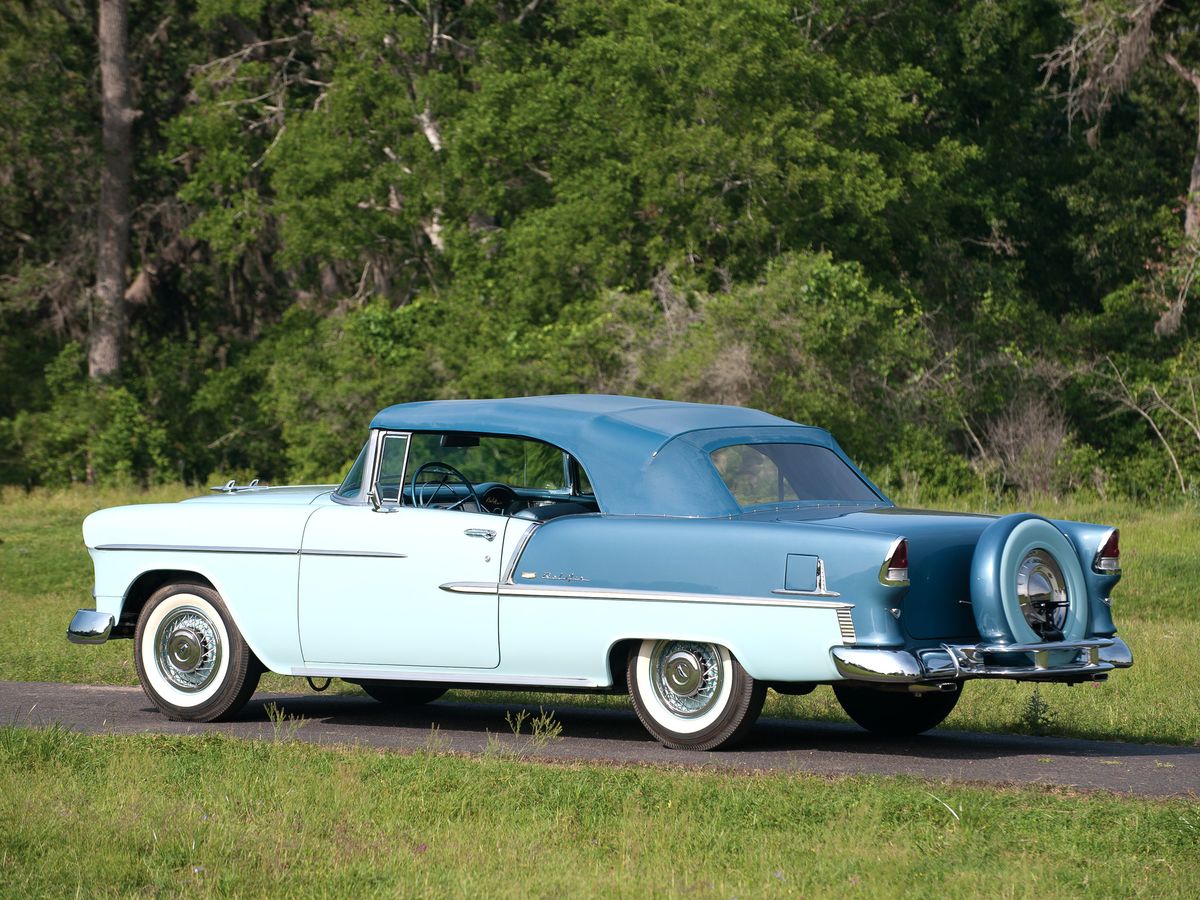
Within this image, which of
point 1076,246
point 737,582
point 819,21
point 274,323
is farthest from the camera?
point 274,323

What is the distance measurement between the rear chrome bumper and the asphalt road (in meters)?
0.43

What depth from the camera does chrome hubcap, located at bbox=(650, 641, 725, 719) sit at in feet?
27.6

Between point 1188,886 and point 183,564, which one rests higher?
point 183,564

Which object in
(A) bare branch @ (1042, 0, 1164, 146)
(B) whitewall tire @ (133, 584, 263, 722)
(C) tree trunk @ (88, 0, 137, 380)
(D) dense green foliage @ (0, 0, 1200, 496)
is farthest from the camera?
(C) tree trunk @ (88, 0, 137, 380)

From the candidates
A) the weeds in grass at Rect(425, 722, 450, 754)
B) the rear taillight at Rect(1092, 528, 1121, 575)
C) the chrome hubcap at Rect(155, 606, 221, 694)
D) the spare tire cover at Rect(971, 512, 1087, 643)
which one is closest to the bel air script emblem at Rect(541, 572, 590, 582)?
the weeds in grass at Rect(425, 722, 450, 754)

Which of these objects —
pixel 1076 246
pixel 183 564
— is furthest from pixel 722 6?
pixel 183 564

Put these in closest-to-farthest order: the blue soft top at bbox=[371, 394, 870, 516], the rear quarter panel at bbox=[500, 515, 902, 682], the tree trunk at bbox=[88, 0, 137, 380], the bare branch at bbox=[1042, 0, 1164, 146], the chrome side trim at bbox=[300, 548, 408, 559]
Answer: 1. the rear quarter panel at bbox=[500, 515, 902, 682]
2. the blue soft top at bbox=[371, 394, 870, 516]
3. the chrome side trim at bbox=[300, 548, 408, 559]
4. the bare branch at bbox=[1042, 0, 1164, 146]
5. the tree trunk at bbox=[88, 0, 137, 380]

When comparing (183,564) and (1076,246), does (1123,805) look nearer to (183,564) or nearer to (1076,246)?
(183,564)

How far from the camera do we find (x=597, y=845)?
258 inches

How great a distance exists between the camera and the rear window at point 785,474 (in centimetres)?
885

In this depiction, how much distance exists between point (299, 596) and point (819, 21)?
23478 millimetres

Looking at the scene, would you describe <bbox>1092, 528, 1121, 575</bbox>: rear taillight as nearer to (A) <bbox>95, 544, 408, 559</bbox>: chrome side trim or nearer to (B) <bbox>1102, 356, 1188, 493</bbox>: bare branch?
(A) <bbox>95, 544, 408, 559</bbox>: chrome side trim

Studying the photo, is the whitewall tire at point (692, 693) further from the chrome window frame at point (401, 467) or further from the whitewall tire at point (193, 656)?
the whitewall tire at point (193, 656)

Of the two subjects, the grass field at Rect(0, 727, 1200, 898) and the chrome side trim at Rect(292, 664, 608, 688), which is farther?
the chrome side trim at Rect(292, 664, 608, 688)
